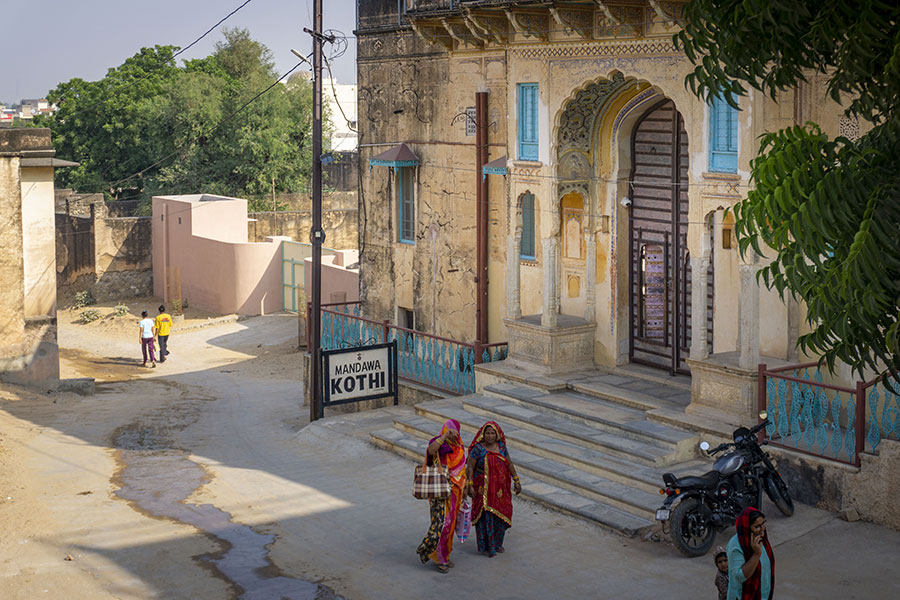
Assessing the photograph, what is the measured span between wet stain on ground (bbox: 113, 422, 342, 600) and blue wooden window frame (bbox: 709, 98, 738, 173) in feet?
19.3

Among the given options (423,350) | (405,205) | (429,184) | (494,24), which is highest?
(494,24)

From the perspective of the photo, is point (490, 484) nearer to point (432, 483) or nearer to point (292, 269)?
point (432, 483)

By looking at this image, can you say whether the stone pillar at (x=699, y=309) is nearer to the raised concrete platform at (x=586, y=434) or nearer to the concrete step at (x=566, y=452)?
the raised concrete platform at (x=586, y=434)

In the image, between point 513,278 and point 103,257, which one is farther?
point 103,257

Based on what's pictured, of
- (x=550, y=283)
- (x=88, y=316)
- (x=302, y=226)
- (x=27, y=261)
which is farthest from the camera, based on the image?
(x=302, y=226)

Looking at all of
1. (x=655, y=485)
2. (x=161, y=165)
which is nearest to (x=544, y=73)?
(x=655, y=485)

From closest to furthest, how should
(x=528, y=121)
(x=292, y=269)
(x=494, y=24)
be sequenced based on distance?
(x=528, y=121), (x=494, y=24), (x=292, y=269)

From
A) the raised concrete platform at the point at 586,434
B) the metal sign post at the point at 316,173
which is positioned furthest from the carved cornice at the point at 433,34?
the raised concrete platform at the point at 586,434

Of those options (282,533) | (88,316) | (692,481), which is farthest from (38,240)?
(692,481)

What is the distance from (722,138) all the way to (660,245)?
257 centimetres

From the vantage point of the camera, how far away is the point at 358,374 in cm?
1532

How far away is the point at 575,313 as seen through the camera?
49.7ft

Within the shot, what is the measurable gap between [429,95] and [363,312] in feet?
13.1

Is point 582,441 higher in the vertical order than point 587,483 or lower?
higher
